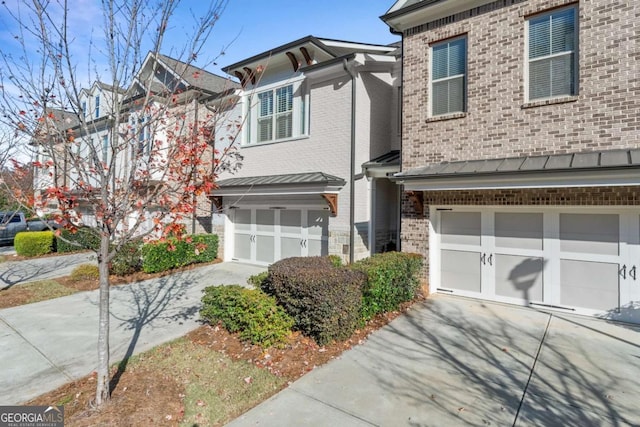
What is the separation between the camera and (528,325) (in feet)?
20.2

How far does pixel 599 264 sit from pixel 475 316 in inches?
96.2

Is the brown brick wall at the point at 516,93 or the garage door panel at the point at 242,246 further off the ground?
the brown brick wall at the point at 516,93

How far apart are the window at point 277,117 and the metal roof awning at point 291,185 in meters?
1.51

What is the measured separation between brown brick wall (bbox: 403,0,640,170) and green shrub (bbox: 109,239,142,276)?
345 inches

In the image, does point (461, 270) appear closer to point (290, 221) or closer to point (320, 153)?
point (320, 153)

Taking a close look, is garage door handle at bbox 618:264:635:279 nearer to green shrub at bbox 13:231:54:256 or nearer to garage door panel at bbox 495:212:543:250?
garage door panel at bbox 495:212:543:250

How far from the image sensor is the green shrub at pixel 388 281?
618cm

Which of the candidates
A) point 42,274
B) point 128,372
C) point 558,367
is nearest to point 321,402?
point 128,372

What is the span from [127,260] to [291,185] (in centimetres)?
575

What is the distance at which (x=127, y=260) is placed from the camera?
10664mm

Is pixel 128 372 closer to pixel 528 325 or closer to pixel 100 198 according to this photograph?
pixel 100 198

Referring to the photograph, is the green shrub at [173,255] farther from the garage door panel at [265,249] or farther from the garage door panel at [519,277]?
the garage door panel at [519,277]

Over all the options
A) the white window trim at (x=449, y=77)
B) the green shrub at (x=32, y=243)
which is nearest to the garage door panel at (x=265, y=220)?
the white window trim at (x=449, y=77)

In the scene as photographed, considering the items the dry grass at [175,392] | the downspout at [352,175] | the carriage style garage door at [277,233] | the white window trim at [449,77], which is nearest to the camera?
the dry grass at [175,392]
